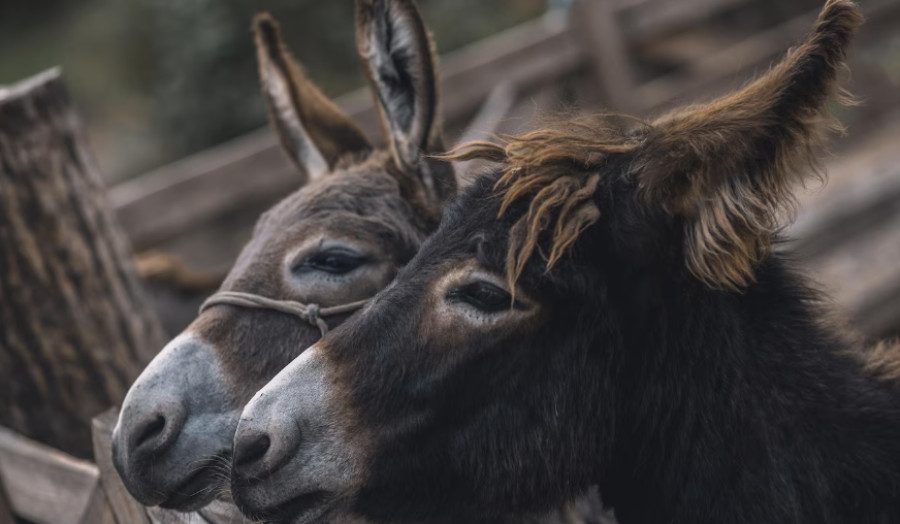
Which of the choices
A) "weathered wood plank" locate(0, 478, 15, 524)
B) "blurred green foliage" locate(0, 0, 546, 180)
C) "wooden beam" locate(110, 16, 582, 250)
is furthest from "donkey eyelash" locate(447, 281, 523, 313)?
"blurred green foliage" locate(0, 0, 546, 180)

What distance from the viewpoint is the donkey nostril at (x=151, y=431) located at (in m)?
2.16

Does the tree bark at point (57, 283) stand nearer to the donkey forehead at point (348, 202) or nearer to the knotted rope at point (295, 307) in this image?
the donkey forehead at point (348, 202)

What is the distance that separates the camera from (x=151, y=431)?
219cm

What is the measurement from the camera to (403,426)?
74.5 inches

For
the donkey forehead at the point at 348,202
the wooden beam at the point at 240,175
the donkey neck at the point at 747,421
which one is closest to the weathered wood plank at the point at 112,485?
the donkey forehead at the point at 348,202

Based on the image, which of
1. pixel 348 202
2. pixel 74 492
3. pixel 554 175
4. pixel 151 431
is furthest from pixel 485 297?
pixel 74 492

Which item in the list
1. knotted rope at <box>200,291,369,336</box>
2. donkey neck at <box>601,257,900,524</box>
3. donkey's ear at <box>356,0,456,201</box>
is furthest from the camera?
donkey's ear at <box>356,0,456,201</box>

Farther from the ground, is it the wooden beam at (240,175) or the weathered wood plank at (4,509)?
the wooden beam at (240,175)

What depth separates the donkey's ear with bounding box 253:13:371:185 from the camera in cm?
309

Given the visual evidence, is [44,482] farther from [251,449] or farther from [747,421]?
[747,421]

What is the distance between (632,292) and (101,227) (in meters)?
2.22

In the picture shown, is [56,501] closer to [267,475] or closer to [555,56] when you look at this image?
[267,475]

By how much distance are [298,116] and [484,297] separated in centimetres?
150

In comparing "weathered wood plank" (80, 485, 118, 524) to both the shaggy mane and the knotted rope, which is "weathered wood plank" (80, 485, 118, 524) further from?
→ the shaggy mane
